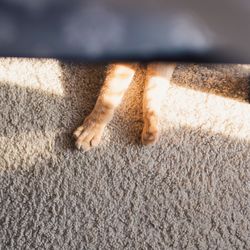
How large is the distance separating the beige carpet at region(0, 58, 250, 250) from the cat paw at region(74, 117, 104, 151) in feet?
0.07

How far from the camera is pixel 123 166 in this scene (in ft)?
2.90

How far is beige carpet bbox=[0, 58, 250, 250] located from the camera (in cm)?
81

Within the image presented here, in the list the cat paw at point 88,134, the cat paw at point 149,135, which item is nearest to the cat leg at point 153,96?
the cat paw at point 149,135

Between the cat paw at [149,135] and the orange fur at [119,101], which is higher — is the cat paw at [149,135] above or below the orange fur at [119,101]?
below

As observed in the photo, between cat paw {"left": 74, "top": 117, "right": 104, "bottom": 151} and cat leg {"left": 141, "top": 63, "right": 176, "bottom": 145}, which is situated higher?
cat leg {"left": 141, "top": 63, "right": 176, "bottom": 145}

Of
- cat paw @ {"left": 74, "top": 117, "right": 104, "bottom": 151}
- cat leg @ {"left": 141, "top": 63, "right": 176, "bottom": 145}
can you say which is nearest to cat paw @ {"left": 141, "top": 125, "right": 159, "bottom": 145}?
cat leg @ {"left": 141, "top": 63, "right": 176, "bottom": 145}

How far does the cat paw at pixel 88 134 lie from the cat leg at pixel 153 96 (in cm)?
10

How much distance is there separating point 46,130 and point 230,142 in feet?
1.46

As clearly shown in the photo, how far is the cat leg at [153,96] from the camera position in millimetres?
894

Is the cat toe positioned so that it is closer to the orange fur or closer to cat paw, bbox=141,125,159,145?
the orange fur

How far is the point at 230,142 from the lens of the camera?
0.93 m

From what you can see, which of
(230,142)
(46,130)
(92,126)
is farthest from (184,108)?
(46,130)

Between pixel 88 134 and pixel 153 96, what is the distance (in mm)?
186

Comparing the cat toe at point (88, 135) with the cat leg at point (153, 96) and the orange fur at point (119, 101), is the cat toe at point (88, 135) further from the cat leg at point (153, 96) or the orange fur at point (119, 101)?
the cat leg at point (153, 96)
